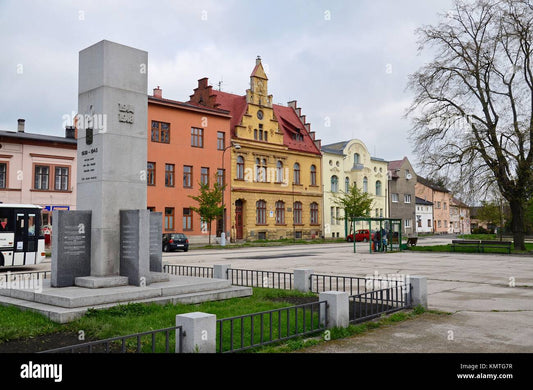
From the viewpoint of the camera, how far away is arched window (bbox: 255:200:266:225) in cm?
5156

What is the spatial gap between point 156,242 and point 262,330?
600 cm

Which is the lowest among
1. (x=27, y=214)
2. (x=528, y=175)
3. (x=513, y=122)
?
(x=27, y=214)

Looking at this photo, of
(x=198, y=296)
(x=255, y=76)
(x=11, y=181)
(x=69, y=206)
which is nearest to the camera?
(x=198, y=296)

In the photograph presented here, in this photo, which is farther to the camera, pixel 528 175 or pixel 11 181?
pixel 11 181

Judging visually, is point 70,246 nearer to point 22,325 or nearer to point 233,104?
point 22,325

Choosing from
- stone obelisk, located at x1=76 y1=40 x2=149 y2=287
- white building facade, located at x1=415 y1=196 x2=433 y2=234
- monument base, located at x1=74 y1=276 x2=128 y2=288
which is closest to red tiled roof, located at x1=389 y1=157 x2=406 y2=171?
white building facade, located at x1=415 y1=196 x2=433 y2=234

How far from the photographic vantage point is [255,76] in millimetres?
52500

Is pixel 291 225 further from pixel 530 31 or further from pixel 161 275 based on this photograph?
pixel 161 275

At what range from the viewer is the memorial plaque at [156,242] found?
12.0 m

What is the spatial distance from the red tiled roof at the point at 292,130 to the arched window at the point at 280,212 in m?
6.92

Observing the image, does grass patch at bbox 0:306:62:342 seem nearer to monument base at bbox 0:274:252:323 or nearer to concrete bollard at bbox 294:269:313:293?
monument base at bbox 0:274:252:323

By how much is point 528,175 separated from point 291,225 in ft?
95.1

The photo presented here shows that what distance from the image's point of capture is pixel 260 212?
52.1 meters
